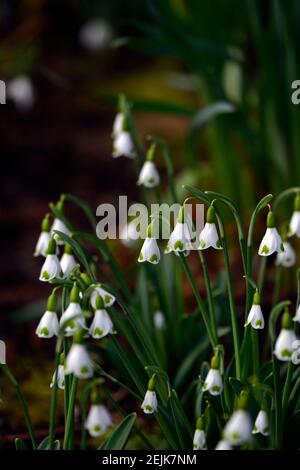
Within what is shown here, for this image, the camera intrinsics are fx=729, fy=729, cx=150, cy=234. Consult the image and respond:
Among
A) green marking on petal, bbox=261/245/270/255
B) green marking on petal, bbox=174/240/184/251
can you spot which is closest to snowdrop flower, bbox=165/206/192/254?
green marking on petal, bbox=174/240/184/251

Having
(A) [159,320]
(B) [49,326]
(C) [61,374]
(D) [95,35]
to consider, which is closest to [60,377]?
(C) [61,374]

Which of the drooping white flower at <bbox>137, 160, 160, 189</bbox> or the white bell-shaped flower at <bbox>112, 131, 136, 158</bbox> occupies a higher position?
the white bell-shaped flower at <bbox>112, 131, 136, 158</bbox>

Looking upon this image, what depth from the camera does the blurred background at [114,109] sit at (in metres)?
2.47

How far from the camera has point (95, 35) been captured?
14.7 feet

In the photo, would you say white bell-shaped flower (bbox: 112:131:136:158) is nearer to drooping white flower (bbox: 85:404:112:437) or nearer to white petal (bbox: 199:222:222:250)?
white petal (bbox: 199:222:222:250)

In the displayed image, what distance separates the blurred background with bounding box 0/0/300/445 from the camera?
2.47 metres

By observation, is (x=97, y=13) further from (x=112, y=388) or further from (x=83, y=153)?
(x=112, y=388)

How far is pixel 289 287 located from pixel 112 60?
106 inches

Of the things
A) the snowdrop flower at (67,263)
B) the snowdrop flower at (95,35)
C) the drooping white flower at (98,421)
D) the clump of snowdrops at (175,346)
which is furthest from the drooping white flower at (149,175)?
the snowdrop flower at (95,35)

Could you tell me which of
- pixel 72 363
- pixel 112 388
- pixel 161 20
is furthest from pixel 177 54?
pixel 72 363

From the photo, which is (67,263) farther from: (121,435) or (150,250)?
(121,435)

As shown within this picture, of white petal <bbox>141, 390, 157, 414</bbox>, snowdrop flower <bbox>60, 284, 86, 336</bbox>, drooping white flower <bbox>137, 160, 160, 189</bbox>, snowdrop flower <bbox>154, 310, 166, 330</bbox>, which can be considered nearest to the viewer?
snowdrop flower <bbox>60, 284, 86, 336</bbox>

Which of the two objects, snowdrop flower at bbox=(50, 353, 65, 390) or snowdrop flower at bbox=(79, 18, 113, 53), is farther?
snowdrop flower at bbox=(79, 18, 113, 53)

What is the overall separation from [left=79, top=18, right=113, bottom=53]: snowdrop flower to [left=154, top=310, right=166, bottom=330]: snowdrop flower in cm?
282
